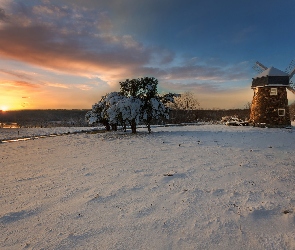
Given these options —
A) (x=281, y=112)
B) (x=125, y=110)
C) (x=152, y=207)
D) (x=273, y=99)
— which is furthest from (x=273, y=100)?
(x=152, y=207)

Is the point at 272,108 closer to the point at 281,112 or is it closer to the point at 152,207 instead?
the point at 281,112

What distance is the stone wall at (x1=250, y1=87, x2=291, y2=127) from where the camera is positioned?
1188 inches

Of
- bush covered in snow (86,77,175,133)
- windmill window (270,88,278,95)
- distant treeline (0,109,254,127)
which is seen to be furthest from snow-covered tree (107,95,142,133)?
distant treeline (0,109,254,127)

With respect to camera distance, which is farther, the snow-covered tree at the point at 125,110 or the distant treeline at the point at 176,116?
the distant treeline at the point at 176,116

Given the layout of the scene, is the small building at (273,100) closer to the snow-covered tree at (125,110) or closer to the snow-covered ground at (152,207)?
the snow-covered tree at (125,110)

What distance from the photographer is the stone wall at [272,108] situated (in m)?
30.2

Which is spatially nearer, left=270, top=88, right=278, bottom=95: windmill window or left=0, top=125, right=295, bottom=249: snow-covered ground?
left=0, top=125, right=295, bottom=249: snow-covered ground

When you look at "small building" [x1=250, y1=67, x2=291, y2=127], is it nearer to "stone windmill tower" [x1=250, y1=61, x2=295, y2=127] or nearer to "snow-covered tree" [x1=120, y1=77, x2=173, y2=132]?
"stone windmill tower" [x1=250, y1=61, x2=295, y2=127]

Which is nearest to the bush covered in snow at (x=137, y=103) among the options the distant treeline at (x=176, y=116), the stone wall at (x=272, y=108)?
the stone wall at (x=272, y=108)

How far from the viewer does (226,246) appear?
3621mm

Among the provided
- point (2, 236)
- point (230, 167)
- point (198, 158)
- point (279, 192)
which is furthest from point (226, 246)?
point (198, 158)

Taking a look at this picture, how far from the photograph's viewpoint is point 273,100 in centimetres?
3047

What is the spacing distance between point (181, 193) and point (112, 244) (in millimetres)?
2516

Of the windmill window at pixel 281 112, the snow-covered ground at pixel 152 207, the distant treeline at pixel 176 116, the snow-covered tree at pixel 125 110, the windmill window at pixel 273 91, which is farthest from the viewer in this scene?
the distant treeline at pixel 176 116
